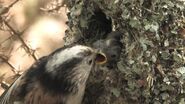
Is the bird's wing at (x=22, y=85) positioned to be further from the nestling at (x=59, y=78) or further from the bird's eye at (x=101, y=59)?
the bird's eye at (x=101, y=59)

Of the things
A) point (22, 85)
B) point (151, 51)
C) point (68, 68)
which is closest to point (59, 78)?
point (68, 68)

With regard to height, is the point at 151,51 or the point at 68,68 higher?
the point at 68,68

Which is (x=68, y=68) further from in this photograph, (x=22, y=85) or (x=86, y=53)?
A: (x=22, y=85)

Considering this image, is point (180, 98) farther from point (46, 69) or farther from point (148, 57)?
point (46, 69)

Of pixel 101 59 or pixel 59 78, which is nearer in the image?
pixel 59 78

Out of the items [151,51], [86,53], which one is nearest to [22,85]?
[86,53]

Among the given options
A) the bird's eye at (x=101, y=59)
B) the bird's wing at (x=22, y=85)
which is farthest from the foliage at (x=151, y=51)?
the bird's wing at (x=22, y=85)

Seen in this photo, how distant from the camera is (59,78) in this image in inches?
96.8

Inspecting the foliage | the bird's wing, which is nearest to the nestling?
the bird's wing

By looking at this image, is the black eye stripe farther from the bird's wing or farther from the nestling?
the bird's wing

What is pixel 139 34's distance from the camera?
2.51m

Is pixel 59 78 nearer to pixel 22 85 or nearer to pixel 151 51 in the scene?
pixel 22 85

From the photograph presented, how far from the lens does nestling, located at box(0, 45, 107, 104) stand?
96.1 inches

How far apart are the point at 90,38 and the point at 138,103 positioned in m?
0.42
